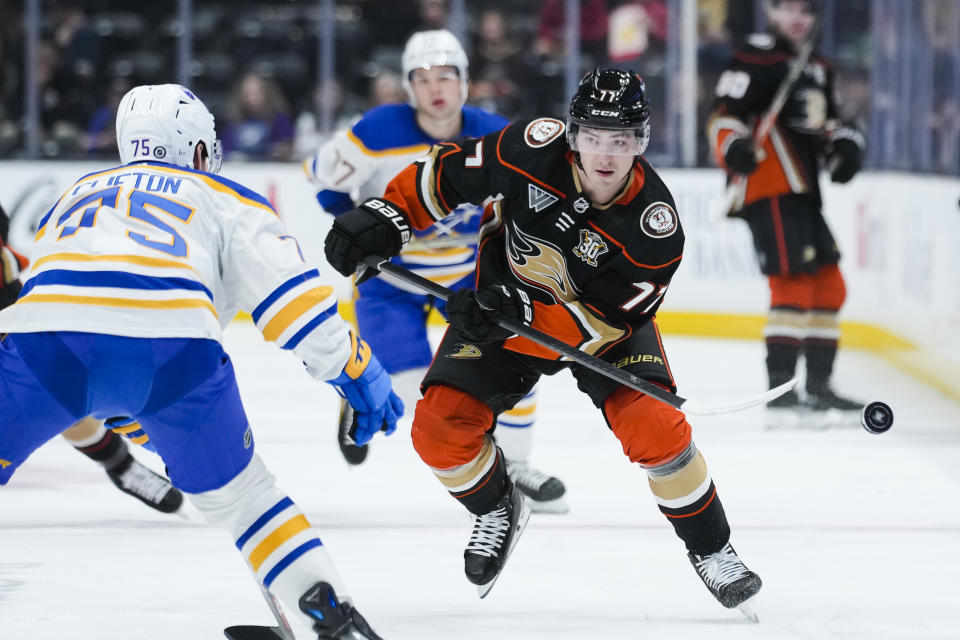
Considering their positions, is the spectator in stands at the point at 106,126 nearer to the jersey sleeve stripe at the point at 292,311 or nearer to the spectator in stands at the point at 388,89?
the spectator in stands at the point at 388,89

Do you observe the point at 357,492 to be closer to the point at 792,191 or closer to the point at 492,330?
the point at 492,330

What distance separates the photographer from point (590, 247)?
2.80 m

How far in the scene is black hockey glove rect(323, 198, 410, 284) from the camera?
2871 millimetres

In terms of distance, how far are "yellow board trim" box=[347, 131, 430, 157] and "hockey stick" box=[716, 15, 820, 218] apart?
Result: 5.12 ft

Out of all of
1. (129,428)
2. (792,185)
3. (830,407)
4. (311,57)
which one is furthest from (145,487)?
(311,57)

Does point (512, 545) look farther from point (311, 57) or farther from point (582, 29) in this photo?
point (311, 57)

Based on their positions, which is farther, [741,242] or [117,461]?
[741,242]

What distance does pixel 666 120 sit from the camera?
7.46 meters

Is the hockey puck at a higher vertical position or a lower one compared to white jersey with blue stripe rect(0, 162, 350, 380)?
lower

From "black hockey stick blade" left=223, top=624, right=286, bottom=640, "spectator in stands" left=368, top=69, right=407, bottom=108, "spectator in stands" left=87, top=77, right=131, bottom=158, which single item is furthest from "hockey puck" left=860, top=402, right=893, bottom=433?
"spectator in stands" left=87, top=77, right=131, bottom=158

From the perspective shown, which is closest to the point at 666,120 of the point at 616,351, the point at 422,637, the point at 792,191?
the point at 792,191

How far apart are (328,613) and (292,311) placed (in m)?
0.46

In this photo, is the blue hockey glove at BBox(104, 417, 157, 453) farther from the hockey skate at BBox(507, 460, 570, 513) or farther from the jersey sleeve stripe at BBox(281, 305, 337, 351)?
the hockey skate at BBox(507, 460, 570, 513)

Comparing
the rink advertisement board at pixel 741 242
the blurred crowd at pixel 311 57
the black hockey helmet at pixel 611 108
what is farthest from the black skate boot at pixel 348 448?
the blurred crowd at pixel 311 57
